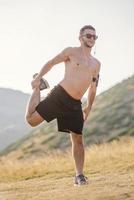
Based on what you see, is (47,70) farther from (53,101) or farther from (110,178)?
(110,178)

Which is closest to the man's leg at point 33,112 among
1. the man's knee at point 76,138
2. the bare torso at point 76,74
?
the bare torso at point 76,74

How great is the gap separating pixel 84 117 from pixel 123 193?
164 centimetres

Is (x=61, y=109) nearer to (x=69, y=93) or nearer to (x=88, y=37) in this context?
(x=69, y=93)

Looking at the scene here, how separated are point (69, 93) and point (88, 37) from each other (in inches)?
32.7

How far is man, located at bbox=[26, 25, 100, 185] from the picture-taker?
716 cm

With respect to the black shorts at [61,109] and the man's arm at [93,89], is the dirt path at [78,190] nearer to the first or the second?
the black shorts at [61,109]

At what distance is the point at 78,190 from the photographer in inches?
268

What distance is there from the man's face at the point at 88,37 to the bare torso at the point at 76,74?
0.14 m

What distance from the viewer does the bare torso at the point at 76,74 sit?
23.7ft

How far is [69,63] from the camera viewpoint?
23.9 ft

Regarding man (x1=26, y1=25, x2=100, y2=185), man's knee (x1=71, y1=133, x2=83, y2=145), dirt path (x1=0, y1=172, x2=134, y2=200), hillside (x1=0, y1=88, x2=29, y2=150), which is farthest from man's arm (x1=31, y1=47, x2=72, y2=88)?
hillside (x1=0, y1=88, x2=29, y2=150)

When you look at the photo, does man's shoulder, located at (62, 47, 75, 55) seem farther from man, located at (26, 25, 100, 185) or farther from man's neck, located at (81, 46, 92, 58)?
man's neck, located at (81, 46, 92, 58)

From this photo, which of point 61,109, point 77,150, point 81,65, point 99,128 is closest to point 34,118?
point 61,109

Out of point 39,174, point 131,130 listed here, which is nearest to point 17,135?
point 131,130
